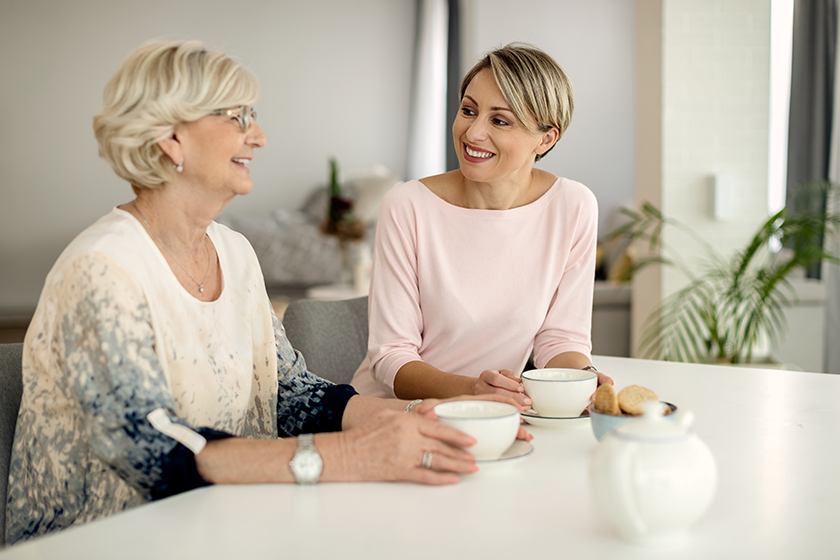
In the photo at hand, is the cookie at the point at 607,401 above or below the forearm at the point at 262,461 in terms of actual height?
above

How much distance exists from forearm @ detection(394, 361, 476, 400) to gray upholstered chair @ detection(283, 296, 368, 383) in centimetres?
25

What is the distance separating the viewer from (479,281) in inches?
62.8

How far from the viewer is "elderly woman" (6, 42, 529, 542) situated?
0.86 meters

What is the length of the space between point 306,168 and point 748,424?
6493 millimetres

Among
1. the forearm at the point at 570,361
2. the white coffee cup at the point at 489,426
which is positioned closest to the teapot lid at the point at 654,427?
the white coffee cup at the point at 489,426

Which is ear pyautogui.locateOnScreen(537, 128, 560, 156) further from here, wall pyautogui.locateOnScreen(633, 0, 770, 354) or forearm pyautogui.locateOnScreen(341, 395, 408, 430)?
wall pyautogui.locateOnScreen(633, 0, 770, 354)

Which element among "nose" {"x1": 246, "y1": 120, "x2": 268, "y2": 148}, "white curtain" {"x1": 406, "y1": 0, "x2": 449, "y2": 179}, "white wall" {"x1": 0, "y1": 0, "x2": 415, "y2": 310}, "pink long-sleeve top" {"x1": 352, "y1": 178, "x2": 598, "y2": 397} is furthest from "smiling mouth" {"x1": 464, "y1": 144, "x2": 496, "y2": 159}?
"white curtain" {"x1": 406, "y1": 0, "x2": 449, "y2": 179}

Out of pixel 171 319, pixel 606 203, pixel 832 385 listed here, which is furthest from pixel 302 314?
pixel 606 203

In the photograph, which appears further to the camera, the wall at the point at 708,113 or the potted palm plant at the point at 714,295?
the wall at the point at 708,113

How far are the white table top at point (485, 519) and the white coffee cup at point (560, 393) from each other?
0.08m

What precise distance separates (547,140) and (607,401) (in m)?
0.86

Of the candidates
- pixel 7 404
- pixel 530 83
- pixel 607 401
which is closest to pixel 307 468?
pixel 607 401

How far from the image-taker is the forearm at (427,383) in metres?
1.30

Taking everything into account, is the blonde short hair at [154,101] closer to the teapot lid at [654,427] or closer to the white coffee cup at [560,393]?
the white coffee cup at [560,393]
